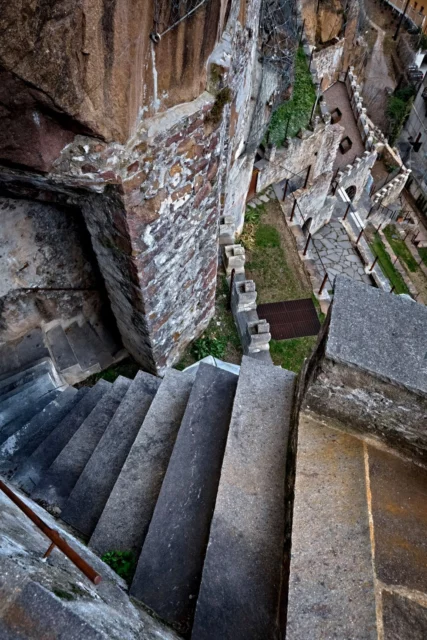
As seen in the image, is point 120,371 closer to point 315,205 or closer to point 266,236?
point 266,236

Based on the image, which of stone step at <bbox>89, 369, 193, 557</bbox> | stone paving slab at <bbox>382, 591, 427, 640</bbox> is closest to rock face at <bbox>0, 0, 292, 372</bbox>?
stone step at <bbox>89, 369, 193, 557</bbox>

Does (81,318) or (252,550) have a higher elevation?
(81,318)

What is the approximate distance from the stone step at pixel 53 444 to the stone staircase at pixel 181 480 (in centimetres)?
1

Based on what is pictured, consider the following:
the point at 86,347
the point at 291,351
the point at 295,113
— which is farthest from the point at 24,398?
the point at 295,113

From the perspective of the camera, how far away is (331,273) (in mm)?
10570

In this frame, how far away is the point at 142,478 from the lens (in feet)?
11.0

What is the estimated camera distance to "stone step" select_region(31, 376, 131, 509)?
3557mm

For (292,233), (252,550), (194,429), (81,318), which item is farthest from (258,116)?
(252,550)

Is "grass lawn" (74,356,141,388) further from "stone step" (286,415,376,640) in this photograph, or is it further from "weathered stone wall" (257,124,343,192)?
"weathered stone wall" (257,124,343,192)

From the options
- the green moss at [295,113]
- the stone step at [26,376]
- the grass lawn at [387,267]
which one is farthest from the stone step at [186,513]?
the grass lawn at [387,267]

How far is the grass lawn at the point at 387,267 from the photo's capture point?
44.7 ft

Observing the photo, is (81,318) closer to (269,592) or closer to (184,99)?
(184,99)

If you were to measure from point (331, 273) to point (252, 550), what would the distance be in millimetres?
8774

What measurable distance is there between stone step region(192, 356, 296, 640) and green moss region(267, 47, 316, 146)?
7586 mm
